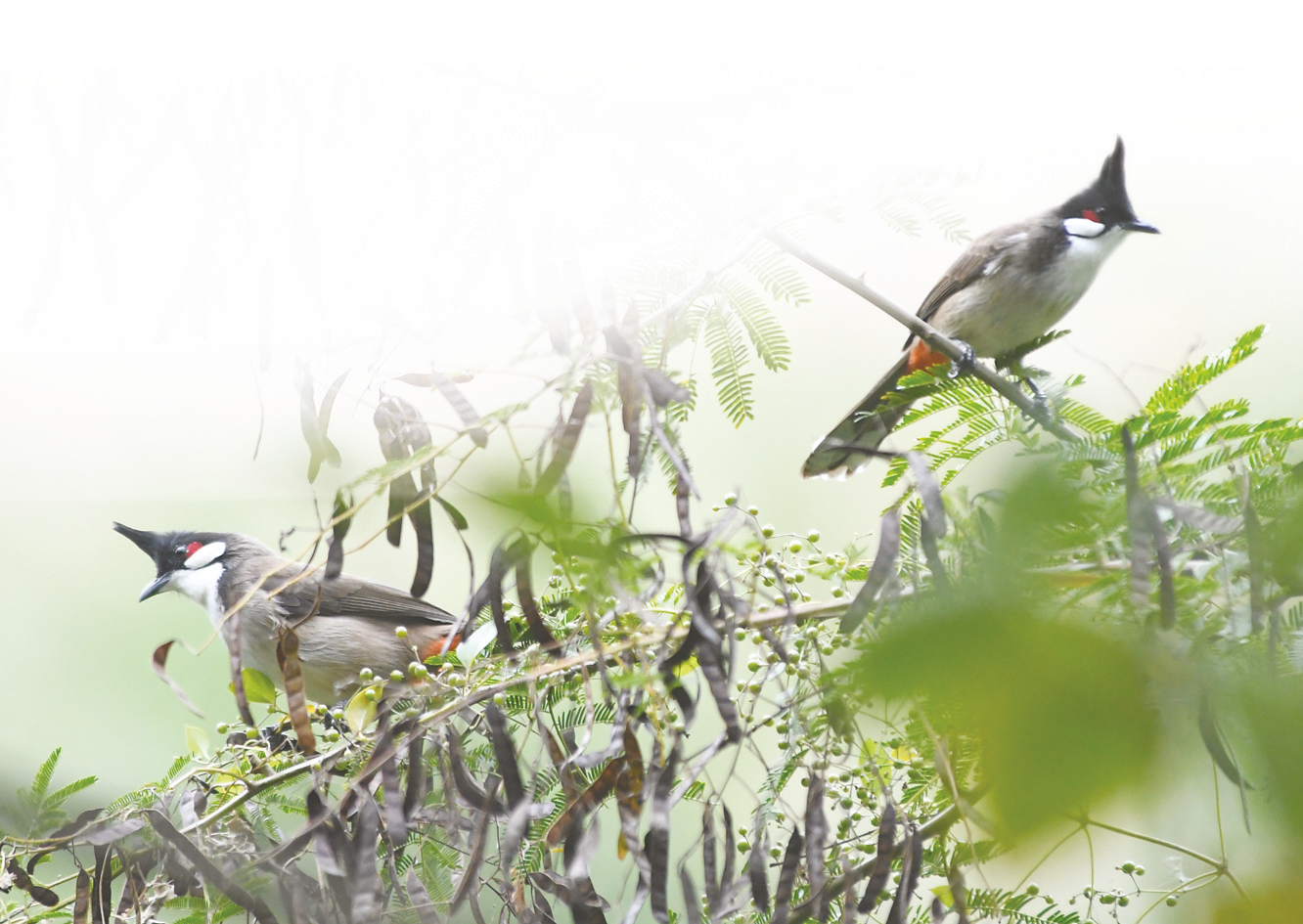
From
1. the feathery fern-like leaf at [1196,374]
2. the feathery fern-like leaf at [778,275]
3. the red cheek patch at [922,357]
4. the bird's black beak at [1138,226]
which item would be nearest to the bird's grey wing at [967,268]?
the red cheek patch at [922,357]

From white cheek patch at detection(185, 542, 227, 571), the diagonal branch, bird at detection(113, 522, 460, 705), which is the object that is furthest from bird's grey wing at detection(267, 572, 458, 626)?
the diagonal branch

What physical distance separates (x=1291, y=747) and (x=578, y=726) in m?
1.08

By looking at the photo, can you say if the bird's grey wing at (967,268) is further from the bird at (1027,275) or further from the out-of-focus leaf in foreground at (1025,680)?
the out-of-focus leaf in foreground at (1025,680)

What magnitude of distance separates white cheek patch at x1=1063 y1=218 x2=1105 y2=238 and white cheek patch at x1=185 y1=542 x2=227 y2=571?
84.0 inches

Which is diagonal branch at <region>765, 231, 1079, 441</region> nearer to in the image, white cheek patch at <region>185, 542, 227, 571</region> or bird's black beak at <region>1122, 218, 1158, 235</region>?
bird's black beak at <region>1122, 218, 1158, 235</region>

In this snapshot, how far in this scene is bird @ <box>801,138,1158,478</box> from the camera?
202 centimetres

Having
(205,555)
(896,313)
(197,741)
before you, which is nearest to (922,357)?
(896,313)

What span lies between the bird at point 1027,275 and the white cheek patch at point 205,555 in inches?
63.6

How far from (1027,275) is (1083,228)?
5.8 inches

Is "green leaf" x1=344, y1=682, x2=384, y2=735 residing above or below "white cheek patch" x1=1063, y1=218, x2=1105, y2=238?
below

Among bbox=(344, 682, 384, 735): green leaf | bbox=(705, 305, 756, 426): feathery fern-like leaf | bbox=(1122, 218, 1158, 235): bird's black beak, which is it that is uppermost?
bbox=(1122, 218, 1158, 235): bird's black beak

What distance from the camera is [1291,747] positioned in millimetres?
226

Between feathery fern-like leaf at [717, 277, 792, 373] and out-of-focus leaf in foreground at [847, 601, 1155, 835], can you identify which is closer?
out-of-focus leaf in foreground at [847, 601, 1155, 835]

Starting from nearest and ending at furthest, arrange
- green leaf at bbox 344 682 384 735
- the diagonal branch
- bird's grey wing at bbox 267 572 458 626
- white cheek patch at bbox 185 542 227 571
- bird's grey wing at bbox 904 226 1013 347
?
the diagonal branch → green leaf at bbox 344 682 384 735 → bird's grey wing at bbox 904 226 1013 347 → bird's grey wing at bbox 267 572 458 626 → white cheek patch at bbox 185 542 227 571
